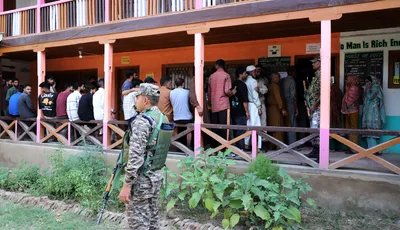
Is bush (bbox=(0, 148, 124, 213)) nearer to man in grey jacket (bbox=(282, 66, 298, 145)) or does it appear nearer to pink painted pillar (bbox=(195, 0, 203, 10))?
pink painted pillar (bbox=(195, 0, 203, 10))

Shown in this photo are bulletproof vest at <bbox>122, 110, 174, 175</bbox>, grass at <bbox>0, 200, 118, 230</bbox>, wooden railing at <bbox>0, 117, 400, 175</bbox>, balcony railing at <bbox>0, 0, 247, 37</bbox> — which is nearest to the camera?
bulletproof vest at <bbox>122, 110, 174, 175</bbox>

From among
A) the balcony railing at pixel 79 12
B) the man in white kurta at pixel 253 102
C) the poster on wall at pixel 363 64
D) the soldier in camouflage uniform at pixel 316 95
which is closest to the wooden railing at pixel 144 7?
the balcony railing at pixel 79 12

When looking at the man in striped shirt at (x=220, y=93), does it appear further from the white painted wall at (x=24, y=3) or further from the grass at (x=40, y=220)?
the white painted wall at (x=24, y=3)

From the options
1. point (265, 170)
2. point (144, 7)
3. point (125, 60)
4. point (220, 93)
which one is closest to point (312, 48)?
point (220, 93)

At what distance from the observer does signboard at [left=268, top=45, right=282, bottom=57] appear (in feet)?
27.9

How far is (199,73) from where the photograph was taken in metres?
6.69

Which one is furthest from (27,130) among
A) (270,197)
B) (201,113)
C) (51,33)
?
(270,197)

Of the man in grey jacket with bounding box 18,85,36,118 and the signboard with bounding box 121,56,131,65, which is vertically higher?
the signboard with bounding box 121,56,131,65

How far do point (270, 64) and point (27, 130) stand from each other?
6.50 m

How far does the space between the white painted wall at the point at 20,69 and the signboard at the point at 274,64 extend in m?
8.98

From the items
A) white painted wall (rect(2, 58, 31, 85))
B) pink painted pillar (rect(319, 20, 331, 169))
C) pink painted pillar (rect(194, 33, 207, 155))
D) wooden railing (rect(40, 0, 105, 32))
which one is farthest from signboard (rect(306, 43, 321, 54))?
white painted wall (rect(2, 58, 31, 85))

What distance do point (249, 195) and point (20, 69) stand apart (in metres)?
11.3

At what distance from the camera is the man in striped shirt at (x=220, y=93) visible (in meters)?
6.62

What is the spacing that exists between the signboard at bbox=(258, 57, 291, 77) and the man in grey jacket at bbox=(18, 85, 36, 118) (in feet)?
19.9
